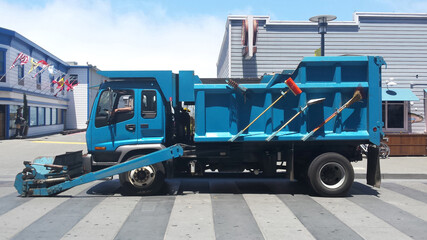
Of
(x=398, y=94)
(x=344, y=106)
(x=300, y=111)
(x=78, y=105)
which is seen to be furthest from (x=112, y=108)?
(x=78, y=105)

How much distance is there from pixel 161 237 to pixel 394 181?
737 centimetres

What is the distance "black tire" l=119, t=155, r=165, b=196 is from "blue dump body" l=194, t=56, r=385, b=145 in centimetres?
113

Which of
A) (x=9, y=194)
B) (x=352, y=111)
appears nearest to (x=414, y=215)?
(x=352, y=111)

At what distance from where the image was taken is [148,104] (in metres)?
7.55

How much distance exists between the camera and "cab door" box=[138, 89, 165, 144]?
24.6 ft

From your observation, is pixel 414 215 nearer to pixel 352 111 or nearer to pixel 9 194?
pixel 352 111

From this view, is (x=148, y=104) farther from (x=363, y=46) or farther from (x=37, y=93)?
(x=37, y=93)

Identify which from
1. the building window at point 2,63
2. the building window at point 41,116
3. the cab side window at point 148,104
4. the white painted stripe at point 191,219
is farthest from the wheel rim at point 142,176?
the building window at point 41,116

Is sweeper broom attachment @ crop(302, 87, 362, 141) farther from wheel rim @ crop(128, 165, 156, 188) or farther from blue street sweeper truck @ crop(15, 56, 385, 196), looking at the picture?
wheel rim @ crop(128, 165, 156, 188)

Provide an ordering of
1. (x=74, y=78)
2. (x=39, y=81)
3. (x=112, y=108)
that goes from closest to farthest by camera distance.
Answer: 1. (x=112, y=108)
2. (x=39, y=81)
3. (x=74, y=78)

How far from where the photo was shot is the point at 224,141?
7500mm

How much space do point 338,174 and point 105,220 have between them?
15.7ft

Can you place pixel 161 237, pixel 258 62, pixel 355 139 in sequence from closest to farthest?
pixel 161 237 < pixel 355 139 < pixel 258 62

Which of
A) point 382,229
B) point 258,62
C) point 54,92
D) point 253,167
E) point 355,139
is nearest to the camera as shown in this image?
point 382,229
